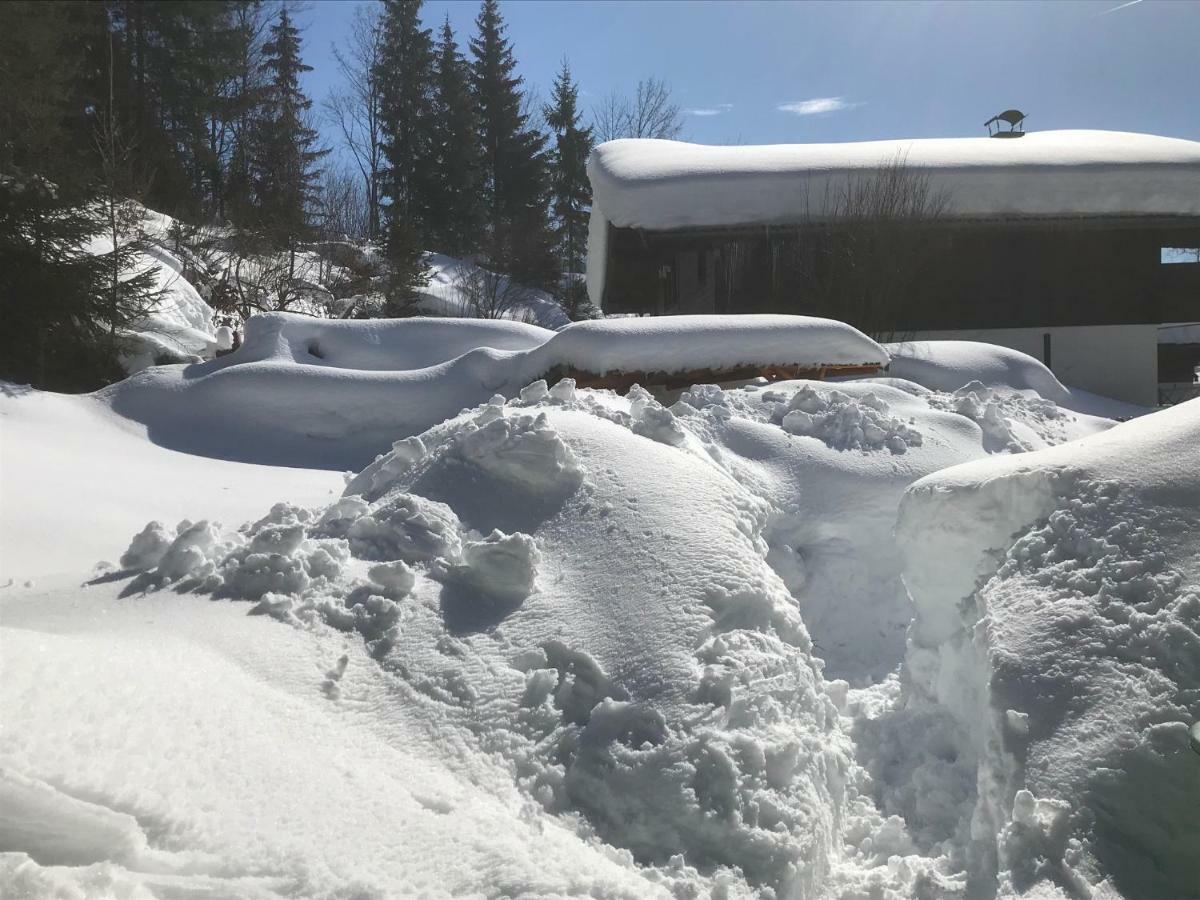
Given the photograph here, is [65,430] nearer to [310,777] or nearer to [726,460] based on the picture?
[726,460]

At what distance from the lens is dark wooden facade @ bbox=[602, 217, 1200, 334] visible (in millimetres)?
13781

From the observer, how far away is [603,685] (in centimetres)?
271

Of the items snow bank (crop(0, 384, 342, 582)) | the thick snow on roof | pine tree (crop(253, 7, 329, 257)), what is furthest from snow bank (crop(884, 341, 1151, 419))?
pine tree (crop(253, 7, 329, 257))

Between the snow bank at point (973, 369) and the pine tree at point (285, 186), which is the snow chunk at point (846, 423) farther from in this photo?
the pine tree at point (285, 186)

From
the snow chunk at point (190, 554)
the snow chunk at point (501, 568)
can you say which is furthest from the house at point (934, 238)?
the snow chunk at point (190, 554)

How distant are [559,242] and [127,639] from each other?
85.5 feet

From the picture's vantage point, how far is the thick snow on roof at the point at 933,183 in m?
13.1

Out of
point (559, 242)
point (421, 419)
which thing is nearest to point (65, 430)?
point (421, 419)

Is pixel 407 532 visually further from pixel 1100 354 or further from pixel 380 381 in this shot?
pixel 1100 354

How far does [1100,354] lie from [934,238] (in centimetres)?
393

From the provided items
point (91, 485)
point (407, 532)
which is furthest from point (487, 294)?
point (407, 532)

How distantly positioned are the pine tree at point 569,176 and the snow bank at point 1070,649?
2703 cm

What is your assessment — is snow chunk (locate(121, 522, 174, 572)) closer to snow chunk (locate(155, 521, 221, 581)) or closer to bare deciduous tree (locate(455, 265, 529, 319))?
snow chunk (locate(155, 521, 221, 581))

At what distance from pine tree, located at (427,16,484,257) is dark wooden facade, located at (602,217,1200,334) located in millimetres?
15114
